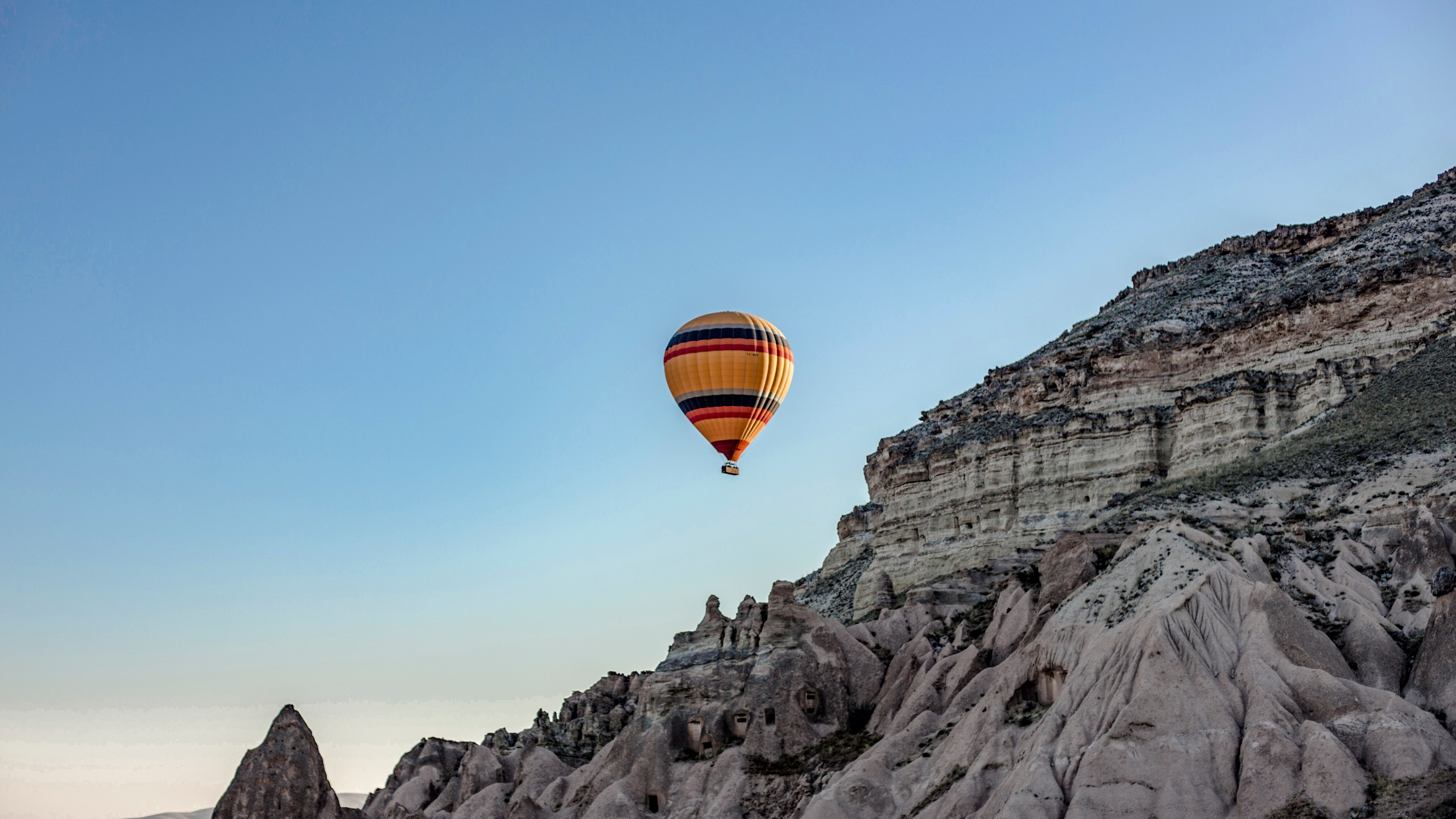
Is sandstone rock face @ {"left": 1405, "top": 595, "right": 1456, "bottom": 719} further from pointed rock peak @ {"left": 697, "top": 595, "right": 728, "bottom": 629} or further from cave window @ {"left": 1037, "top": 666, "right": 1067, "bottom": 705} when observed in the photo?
pointed rock peak @ {"left": 697, "top": 595, "right": 728, "bottom": 629}

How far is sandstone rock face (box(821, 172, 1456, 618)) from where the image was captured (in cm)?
9225

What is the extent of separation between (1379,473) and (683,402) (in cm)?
3742

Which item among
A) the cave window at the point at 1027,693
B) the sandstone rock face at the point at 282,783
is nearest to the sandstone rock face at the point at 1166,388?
the cave window at the point at 1027,693

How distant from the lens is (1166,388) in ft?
344

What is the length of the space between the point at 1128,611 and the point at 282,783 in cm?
3031

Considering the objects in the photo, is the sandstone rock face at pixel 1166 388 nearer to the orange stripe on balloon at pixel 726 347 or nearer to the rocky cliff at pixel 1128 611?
the rocky cliff at pixel 1128 611

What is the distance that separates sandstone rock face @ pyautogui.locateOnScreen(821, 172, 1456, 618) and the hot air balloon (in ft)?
58.9

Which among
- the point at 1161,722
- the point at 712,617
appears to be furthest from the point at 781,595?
the point at 1161,722

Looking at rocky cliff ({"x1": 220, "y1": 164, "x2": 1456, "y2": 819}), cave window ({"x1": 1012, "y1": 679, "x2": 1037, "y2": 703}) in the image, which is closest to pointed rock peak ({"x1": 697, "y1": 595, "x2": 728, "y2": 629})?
rocky cliff ({"x1": 220, "y1": 164, "x2": 1456, "y2": 819})

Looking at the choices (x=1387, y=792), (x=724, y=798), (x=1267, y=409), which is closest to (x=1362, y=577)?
(x=1387, y=792)

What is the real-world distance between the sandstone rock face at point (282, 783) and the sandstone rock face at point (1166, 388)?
57461 mm

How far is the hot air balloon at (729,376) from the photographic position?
3460 inches

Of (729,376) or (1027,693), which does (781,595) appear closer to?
(729,376)

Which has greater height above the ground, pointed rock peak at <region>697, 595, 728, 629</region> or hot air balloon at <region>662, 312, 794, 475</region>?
hot air balloon at <region>662, 312, 794, 475</region>
